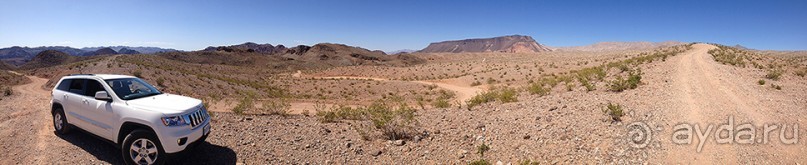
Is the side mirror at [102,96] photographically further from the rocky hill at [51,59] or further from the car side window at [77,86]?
the rocky hill at [51,59]

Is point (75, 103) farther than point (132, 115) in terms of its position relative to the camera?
Yes

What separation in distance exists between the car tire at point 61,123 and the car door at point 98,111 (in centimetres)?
113

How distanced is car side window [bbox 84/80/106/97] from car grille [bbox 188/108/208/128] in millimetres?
2069

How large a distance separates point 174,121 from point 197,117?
55 cm

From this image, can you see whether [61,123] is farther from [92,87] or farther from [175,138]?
[175,138]

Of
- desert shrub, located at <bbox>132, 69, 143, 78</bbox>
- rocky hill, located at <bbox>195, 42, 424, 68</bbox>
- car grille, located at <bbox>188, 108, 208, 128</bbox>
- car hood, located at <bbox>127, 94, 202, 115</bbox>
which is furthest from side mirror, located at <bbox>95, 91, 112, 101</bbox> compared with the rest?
rocky hill, located at <bbox>195, 42, 424, 68</bbox>

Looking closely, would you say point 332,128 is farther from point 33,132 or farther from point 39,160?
point 33,132

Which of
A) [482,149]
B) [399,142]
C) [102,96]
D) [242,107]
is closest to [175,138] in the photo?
[102,96]

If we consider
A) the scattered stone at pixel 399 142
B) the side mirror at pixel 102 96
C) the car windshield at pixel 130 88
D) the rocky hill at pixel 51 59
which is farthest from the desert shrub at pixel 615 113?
the rocky hill at pixel 51 59

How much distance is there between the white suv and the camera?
5746mm

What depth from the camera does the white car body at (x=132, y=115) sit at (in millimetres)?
5723

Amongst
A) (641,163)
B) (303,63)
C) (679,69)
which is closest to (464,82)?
(679,69)

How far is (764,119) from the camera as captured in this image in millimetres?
7938

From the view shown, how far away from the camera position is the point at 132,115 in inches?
233
